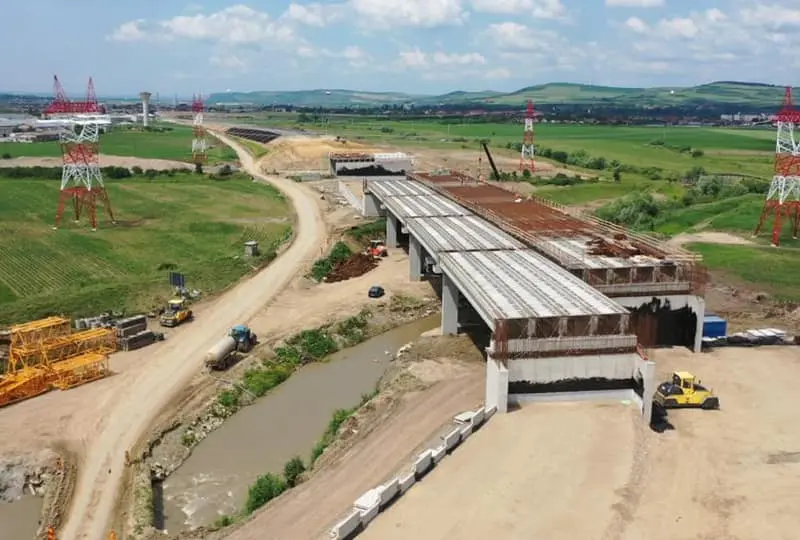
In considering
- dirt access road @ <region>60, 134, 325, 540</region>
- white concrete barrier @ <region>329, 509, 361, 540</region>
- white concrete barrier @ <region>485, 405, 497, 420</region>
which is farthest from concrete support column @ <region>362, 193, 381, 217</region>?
white concrete barrier @ <region>329, 509, 361, 540</region>

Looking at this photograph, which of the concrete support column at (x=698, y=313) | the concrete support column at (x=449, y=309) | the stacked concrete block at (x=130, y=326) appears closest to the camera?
the concrete support column at (x=698, y=313)

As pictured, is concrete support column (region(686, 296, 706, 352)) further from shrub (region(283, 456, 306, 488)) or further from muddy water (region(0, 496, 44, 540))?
muddy water (region(0, 496, 44, 540))

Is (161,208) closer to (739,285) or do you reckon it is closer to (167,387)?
(167,387)

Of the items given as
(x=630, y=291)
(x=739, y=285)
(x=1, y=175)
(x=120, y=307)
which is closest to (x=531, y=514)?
(x=630, y=291)

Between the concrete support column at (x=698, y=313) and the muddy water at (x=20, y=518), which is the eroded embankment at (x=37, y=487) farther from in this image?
the concrete support column at (x=698, y=313)

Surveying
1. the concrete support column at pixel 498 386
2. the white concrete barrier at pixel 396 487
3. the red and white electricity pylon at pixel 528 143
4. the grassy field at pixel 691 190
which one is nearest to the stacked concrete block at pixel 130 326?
the white concrete barrier at pixel 396 487

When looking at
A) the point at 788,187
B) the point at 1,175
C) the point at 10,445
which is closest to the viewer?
the point at 10,445

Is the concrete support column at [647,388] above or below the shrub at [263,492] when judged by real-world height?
above
